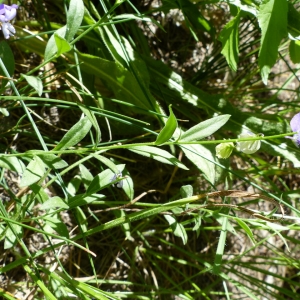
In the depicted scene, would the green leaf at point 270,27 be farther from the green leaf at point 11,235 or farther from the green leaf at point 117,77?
the green leaf at point 11,235

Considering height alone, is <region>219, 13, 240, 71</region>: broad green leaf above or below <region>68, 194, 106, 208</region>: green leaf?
above

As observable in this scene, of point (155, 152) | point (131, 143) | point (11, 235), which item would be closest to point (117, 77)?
point (131, 143)

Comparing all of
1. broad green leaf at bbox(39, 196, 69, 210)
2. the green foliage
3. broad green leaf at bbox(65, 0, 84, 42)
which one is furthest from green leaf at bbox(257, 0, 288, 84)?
broad green leaf at bbox(39, 196, 69, 210)

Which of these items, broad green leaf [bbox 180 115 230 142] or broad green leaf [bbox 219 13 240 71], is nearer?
broad green leaf [bbox 180 115 230 142]

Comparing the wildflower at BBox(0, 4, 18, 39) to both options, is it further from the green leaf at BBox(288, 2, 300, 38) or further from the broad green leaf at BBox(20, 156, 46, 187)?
the green leaf at BBox(288, 2, 300, 38)

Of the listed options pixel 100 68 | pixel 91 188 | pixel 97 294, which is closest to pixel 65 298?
pixel 97 294

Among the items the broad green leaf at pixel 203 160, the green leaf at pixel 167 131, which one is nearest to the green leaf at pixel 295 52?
the broad green leaf at pixel 203 160
